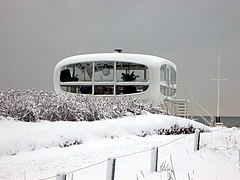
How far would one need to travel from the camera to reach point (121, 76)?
1188 cm

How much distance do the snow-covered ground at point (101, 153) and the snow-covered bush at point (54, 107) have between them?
28 cm

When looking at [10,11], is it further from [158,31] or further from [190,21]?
[190,21]

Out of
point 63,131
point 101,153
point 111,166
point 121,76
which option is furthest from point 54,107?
point 121,76

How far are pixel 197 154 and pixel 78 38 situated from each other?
1641 millimetres

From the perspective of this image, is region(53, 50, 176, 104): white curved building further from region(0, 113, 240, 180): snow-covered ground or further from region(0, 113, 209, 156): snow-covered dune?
region(0, 113, 240, 180): snow-covered ground

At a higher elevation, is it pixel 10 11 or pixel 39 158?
pixel 10 11

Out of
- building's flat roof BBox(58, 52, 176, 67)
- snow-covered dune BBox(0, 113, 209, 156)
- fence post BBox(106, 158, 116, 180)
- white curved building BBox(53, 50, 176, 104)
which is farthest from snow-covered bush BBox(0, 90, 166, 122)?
building's flat roof BBox(58, 52, 176, 67)

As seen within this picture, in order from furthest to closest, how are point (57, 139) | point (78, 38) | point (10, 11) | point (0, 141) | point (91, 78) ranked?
1. point (91, 78)
2. point (57, 139)
3. point (0, 141)
4. point (78, 38)
5. point (10, 11)

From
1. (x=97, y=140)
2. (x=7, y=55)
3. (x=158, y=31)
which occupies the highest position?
(x=158, y=31)

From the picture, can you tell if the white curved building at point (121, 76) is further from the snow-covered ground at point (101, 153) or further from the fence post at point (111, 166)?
the fence post at point (111, 166)

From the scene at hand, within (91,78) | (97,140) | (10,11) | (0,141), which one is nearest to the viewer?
(10,11)

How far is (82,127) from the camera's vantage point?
523cm

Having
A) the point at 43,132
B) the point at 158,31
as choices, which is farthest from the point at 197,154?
the point at 43,132

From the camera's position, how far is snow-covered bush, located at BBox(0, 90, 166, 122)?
5.25 m
